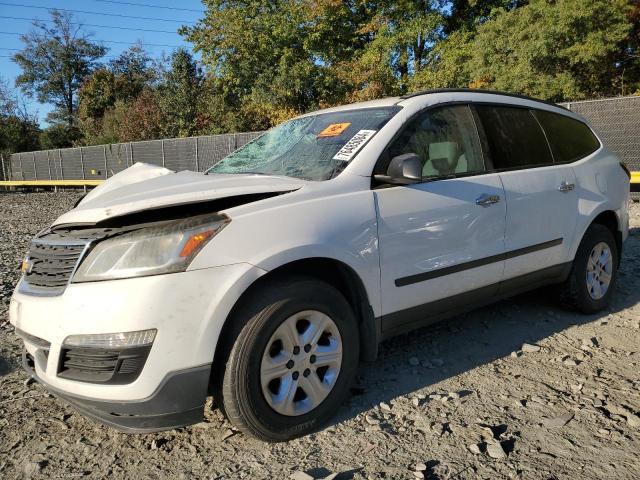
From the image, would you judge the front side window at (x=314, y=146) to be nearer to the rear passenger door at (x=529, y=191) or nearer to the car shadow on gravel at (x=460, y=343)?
the rear passenger door at (x=529, y=191)

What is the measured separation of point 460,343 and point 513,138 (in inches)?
59.3

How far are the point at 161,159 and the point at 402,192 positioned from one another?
20.0m

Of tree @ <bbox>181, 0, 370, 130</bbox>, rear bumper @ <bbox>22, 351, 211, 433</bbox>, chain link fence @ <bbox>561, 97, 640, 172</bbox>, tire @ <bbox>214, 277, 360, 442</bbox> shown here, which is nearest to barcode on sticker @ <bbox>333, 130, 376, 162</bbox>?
tire @ <bbox>214, 277, 360, 442</bbox>

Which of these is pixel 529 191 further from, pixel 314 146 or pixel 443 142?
pixel 314 146

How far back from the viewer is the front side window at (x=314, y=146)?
2.86 m

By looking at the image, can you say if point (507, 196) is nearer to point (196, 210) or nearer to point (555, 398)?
point (555, 398)

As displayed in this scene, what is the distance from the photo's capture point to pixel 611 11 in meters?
16.8

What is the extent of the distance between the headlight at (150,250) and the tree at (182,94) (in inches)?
1106

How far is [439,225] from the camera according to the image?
9.58ft

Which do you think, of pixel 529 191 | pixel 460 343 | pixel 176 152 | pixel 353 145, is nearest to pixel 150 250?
pixel 353 145

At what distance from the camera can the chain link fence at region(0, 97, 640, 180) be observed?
34.7 feet

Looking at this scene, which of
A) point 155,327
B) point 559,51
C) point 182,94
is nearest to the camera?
point 155,327

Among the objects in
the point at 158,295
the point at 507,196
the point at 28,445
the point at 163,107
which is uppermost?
the point at 163,107

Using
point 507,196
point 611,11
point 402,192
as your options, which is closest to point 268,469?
point 402,192
